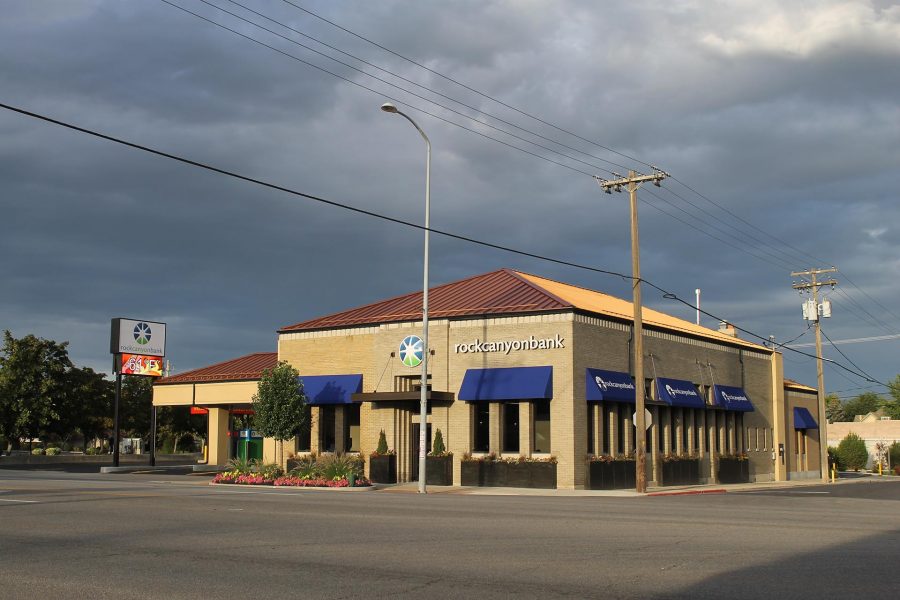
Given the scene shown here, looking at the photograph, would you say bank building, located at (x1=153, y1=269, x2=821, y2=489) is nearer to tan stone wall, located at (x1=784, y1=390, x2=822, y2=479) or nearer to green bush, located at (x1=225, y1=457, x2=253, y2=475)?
green bush, located at (x1=225, y1=457, x2=253, y2=475)

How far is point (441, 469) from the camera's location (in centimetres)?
3762

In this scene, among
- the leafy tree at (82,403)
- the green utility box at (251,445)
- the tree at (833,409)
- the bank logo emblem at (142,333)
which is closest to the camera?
the green utility box at (251,445)

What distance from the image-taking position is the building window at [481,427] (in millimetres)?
37562

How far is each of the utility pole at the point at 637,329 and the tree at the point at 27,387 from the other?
44.7 meters

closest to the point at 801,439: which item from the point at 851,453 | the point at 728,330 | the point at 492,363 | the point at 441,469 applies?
the point at 728,330

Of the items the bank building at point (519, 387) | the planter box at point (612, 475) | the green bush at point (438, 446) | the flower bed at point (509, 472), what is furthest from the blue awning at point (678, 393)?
the green bush at point (438, 446)

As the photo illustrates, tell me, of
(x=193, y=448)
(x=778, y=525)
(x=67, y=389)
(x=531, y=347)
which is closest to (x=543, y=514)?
(x=778, y=525)

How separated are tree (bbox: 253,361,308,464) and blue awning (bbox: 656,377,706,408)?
1591 centimetres

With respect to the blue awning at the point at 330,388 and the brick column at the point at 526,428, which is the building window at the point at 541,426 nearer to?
the brick column at the point at 526,428

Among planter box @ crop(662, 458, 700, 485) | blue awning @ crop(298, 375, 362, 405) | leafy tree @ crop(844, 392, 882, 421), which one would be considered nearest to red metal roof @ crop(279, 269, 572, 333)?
blue awning @ crop(298, 375, 362, 405)

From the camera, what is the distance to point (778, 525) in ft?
58.5

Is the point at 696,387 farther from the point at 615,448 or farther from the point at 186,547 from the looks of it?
the point at 186,547

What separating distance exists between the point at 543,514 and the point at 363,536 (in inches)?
267

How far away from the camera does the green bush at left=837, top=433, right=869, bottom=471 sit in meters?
75.3
